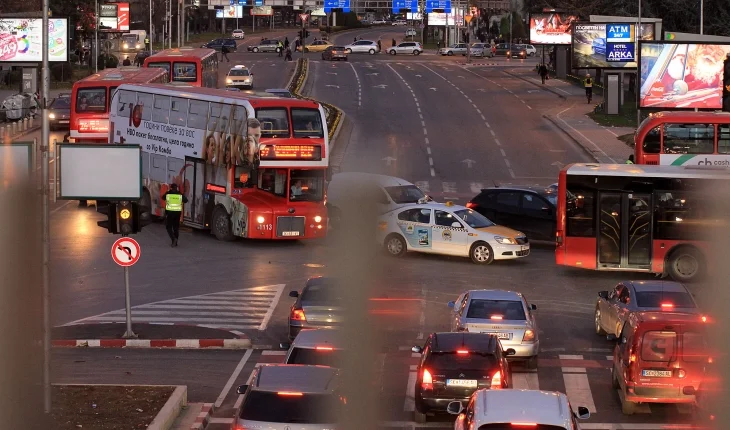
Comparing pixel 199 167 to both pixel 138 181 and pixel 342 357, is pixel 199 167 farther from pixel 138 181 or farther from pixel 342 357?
pixel 342 357

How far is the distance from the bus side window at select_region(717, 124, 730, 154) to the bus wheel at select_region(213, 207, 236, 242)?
12882mm

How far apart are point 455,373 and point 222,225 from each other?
16574mm

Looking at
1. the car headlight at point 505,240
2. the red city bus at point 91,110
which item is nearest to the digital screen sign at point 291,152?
the car headlight at point 505,240

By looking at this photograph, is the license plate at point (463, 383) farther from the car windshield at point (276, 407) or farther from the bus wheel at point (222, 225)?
the bus wheel at point (222, 225)

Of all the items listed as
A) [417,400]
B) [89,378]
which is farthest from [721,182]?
[89,378]

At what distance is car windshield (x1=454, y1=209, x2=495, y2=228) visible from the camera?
27.6 metres

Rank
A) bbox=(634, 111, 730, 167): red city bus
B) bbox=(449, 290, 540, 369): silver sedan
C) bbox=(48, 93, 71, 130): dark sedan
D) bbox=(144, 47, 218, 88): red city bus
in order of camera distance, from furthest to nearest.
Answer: bbox=(48, 93, 71, 130): dark sedan, bbox=(144, 47, 218, 88): red city bus, bbox=(634, 111, 730, 167): red city bus, bbox=(449, 290, 540, 369): silver sedan

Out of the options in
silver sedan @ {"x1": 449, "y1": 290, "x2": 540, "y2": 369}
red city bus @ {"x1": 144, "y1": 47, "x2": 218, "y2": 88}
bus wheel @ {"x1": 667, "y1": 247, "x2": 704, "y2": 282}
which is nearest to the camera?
silver sedan @ {"x1": 449, "y1": 290, "x2": 540, "y2": 369}

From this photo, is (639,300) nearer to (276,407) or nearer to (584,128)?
(276,407)

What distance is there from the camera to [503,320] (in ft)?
58.1

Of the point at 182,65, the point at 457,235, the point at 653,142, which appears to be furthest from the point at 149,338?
the point at 182,65

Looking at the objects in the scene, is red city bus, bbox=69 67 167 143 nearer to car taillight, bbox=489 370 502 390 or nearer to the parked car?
car taillight, bbox=489 370 502 390

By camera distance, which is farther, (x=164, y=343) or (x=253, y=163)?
(x=253, y=163)

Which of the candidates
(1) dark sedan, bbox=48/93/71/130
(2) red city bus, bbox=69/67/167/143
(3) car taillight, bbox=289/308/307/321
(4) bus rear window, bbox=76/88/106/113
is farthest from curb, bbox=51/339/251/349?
(1) dark sedan, bbox=48/93/71/130
